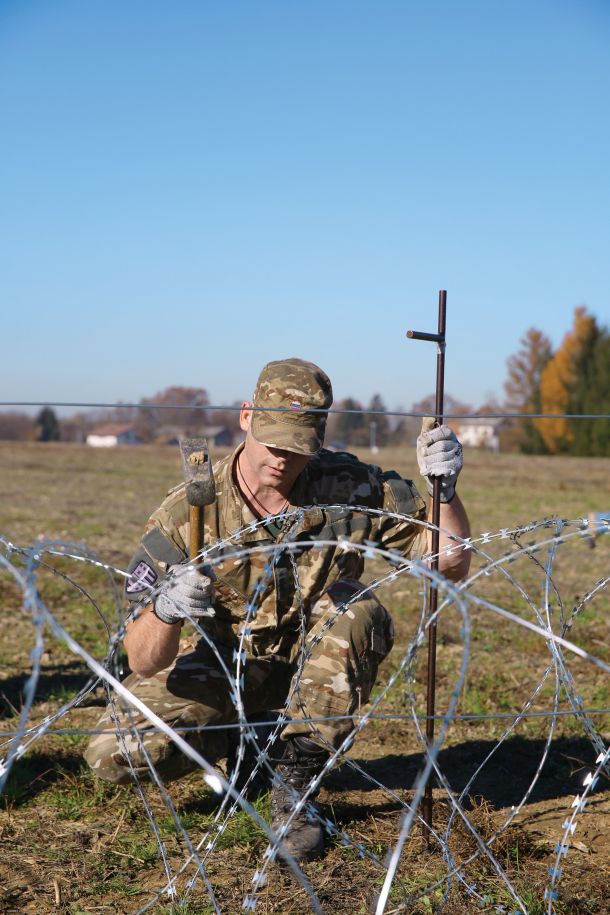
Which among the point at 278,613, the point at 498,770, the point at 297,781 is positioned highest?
the point at 278,613

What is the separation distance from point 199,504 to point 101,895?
1314 mm

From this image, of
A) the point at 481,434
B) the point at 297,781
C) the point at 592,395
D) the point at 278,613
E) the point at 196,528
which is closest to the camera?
the point at 196,528

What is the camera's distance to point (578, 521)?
116 inches

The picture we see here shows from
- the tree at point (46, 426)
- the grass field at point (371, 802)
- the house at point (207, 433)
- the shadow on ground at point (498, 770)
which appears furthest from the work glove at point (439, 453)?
the tree at point (46, 426)

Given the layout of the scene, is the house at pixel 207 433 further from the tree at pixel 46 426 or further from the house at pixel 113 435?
the house at pixel 113 435

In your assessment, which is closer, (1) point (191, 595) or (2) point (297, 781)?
(1) point (191, 595)

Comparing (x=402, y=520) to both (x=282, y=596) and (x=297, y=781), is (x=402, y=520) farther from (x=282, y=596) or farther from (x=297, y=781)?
(x=297, y=781)

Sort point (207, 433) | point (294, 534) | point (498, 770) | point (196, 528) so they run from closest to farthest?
point (196, 528) → point (294, 534) → point (498, 770) → point (207, 433)

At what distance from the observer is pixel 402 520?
3.86 metres

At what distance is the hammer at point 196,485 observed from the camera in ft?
10.9

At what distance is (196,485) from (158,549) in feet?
1.36

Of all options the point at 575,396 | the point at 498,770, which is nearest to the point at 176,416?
the point at 575,396

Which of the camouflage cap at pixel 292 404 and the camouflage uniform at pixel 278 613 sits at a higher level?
the camouflage cap at pixel 292 404

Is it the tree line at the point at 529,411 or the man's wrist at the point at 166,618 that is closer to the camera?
the man's wrist at the point at 166,618
